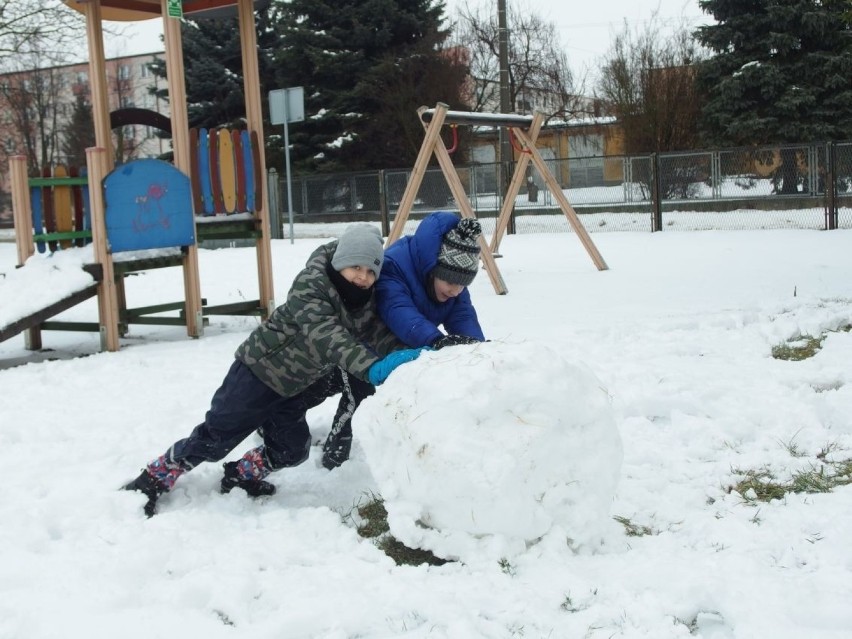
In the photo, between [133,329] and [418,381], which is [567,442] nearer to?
[418,381]

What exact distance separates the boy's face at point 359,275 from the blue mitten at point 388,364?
1.22 ft

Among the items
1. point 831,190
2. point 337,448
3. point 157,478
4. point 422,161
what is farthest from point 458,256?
point 831,190

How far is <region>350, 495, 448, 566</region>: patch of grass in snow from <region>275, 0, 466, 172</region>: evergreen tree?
73.3 feet

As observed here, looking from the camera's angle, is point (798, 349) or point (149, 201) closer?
point (798, 349)

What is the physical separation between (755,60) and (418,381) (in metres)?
22.3

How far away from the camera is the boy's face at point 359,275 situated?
3568 mm

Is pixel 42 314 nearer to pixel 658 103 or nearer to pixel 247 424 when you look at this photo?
pixel 247 424

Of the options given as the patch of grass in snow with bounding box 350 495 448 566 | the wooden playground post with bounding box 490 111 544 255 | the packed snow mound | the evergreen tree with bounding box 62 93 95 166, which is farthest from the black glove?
the evergreen tree with bounding box 62 93 95 166

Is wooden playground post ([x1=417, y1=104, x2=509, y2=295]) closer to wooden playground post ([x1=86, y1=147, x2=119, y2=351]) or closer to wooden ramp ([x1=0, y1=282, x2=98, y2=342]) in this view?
wooden playground post ([x1=86, y1=147, x2=119, y2=351])

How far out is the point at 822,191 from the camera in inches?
682

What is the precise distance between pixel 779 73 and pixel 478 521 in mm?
22036

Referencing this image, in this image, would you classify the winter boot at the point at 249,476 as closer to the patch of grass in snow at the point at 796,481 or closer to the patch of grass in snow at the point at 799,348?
the patch of grass in snow at the point at 796,481

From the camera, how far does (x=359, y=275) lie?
3.58 meters

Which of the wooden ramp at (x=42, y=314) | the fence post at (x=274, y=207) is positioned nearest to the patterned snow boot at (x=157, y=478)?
the wooden ramp at (x=42, y=314)
